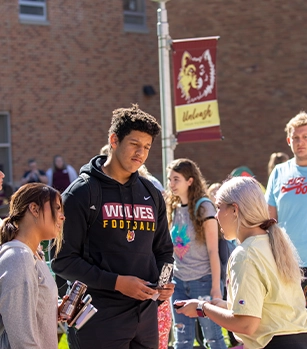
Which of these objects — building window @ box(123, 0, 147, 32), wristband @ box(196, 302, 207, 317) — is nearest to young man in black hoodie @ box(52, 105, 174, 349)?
wristband @ box(196, 302, 207, 317)

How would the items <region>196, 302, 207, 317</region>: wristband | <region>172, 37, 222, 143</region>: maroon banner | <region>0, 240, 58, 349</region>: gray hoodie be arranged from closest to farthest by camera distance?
<region>0, 240, 58, 349</region>: gray hoodie < <region>196, 302, 207, 317</region>: wristband < <region>172, 37, 222, 143</region>: maroon banner

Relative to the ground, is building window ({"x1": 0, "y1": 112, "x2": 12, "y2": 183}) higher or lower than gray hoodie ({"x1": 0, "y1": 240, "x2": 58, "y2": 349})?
higher

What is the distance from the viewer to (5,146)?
17203 mm

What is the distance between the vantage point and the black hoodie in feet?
11.9

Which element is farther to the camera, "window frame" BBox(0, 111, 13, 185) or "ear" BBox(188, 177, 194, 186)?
"window frame" BBox(0, 111, 13, 185)

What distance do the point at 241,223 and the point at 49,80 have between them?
14.9m

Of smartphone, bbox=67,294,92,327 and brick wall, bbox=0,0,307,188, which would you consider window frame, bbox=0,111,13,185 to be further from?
smartphone, bbox=67,294,92,327

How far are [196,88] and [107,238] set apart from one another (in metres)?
5.02

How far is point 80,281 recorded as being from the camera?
3.58 metres

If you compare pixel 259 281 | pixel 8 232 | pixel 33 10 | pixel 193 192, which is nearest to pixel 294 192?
pixel 193 192

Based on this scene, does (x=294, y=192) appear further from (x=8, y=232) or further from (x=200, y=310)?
(x=8, y=232)

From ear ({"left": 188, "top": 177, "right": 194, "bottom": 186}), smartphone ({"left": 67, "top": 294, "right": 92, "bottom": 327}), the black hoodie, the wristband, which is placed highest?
ear ({"left": 188, "top": 177, "right": 194, "bottom": 186})

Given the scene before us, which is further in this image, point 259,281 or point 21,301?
point 259,281

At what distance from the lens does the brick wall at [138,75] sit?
1742cm
